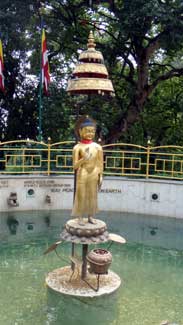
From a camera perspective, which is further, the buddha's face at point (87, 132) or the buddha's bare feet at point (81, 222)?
the buddha's bare feet at point (81, 222)

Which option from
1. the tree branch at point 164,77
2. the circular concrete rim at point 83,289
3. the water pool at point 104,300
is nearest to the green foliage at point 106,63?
the tree branch at point 164,77

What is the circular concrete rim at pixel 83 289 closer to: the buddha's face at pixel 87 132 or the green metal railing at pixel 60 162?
the buddha's face at pixel 87 132

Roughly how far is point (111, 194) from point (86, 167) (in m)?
5.10

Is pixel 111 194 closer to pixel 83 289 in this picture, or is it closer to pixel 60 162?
pixel 60 162

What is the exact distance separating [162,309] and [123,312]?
0.58m

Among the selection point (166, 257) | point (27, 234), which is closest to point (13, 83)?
point (27, 234)

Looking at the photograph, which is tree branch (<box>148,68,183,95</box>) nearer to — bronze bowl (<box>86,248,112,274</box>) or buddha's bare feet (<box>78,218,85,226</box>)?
buddha's bare feet (<box>78,218,85,226</box>)

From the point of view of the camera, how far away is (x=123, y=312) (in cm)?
542

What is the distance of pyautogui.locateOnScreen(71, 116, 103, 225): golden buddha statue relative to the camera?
582 centimetres

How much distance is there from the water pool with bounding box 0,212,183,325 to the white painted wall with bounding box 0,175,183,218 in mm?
2127

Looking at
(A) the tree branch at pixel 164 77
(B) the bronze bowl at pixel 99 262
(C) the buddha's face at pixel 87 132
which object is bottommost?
(B) the bronze bowl at pixel 99 262

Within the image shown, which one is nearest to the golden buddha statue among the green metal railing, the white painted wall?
the green metal railing

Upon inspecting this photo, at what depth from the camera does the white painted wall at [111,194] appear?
1045cm

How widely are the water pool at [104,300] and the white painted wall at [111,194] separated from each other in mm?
2127
